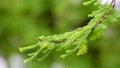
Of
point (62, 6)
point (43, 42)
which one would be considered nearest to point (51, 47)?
point (43, 42)

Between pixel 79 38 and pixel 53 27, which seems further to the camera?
pixel 53 27

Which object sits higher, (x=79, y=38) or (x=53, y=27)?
(x=53, y=27)

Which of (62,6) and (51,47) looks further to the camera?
(62,6)

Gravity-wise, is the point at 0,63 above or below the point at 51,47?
above

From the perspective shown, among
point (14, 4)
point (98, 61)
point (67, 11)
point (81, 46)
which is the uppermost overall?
point (14, 4)

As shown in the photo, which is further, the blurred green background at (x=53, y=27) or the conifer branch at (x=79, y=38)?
the blurred green background at (x=53, y=27)

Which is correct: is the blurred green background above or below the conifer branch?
above

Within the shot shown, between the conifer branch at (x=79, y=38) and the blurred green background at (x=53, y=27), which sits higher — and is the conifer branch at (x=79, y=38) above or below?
below

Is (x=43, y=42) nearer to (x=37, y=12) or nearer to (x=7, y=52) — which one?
(x=37, y=12)
